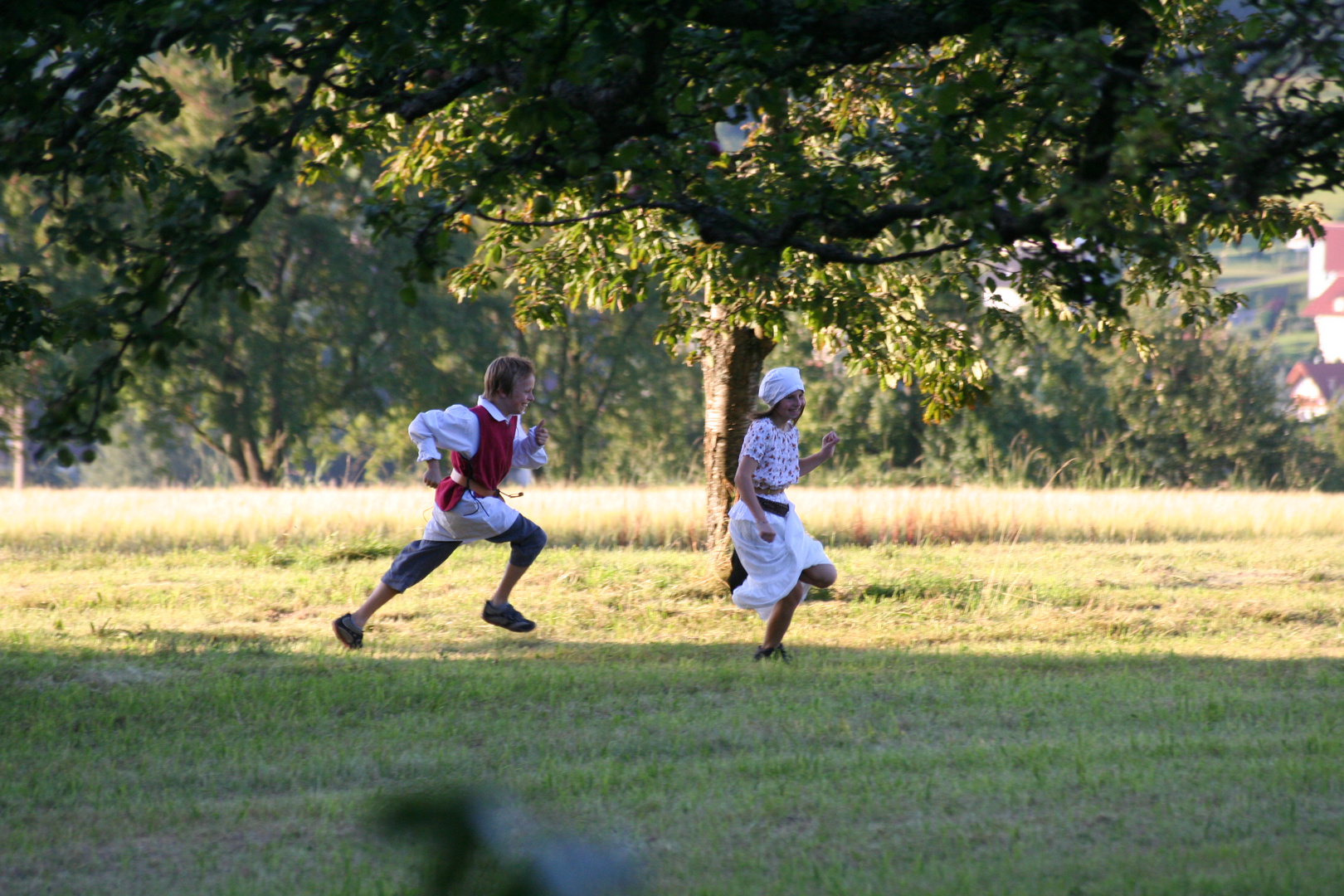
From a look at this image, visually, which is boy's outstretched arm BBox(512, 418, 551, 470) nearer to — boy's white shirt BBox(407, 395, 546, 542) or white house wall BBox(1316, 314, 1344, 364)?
boy's white shirt BBox(407, 395, 546, 542)

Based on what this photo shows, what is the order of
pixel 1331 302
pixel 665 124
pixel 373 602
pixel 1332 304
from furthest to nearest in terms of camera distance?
pixel 1331 302
pixel 1332 304
pixel 373 602
pixel 665 124

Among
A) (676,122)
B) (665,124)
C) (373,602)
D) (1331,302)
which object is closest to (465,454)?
(373,602)

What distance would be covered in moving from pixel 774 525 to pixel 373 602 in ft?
8.32

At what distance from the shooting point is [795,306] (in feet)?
28.6

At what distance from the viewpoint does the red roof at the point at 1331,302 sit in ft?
446

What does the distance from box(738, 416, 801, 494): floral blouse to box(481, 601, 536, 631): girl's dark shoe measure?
6.02 ft

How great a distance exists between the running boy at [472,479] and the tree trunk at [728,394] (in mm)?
2414

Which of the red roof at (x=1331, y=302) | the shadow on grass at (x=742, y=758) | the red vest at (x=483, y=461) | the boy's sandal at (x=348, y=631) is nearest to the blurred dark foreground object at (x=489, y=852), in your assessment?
the shadow on grass at (x=742, y=758)

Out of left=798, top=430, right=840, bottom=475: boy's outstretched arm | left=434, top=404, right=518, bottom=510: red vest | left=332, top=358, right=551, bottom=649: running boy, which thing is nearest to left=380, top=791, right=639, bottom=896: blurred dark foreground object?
left=798, top=430, right=840, bottom=475: boy's outstretched arm

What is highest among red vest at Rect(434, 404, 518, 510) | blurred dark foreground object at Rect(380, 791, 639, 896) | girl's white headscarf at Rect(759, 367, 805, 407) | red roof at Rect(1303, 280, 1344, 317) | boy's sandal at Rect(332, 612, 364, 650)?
red roof at Rect(1303, 280, 1344, 317)

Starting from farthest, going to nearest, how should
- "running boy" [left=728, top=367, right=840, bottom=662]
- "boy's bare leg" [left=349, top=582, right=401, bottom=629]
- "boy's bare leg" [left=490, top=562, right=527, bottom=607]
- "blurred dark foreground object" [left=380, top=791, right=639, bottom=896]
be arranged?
"boy's bare leg" [left=490, top=562, right=527, bottom=607]
"boy's bare leg" [left=349, top=582, right=401, bottom=629]
"running boy" [left=728, top=367, right=840, bottom=662]
"blurred dark foreground object" [left=380, top=791, right=639, bottom=896]

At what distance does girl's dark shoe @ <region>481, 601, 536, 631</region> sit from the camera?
8.16 m

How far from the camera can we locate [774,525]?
296 inches

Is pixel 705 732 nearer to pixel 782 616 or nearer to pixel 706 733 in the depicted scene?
pixel 706 733
